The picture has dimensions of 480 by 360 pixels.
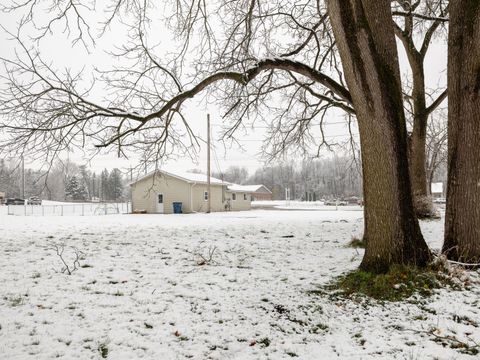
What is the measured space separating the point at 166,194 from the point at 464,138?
2709 centimetres

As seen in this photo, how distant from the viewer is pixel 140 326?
3.56 meters

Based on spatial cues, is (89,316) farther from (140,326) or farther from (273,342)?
(273,342)

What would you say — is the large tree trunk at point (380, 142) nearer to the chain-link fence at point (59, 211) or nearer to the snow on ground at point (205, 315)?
the snow on ground at point (205, 315)

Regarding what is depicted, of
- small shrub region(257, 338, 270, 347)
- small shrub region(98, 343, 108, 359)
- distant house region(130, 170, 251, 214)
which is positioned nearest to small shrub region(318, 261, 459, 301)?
small shrub region(257, 338, 270, 347)

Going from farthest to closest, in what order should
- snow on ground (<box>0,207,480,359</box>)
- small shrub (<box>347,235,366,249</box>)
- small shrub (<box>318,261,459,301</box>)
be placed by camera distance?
small shrub (<box>347,235,366,249</box>) → small shrub (<box>318,261,459,301</box>) → snow on ground (<box>0,207,480,359</box>)

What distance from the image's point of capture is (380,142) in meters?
4.71

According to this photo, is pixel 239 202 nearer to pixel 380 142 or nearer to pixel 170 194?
pixel 170 194

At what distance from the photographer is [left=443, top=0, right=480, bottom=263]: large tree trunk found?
16.1 ft

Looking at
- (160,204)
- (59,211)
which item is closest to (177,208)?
(160,204)

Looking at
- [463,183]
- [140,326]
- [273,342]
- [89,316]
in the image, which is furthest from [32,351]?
[463,183]

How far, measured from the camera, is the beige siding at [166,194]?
29.5m

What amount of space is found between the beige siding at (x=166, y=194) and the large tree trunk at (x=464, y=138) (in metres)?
25.4

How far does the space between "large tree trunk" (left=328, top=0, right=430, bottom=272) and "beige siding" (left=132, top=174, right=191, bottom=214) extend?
25374 millimetres

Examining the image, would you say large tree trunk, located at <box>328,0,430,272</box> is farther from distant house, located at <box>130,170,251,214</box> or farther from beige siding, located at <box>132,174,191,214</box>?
beige siding, located at <box>132,174,191,214</box>
